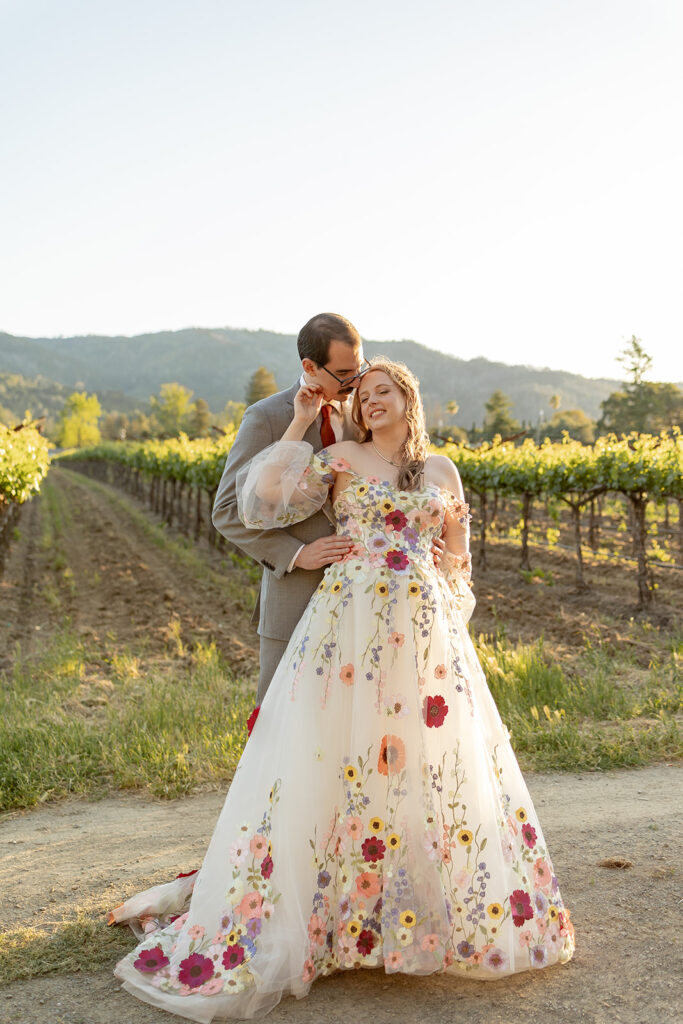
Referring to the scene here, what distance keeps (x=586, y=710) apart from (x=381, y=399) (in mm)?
3816

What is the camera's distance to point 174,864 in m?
3.69

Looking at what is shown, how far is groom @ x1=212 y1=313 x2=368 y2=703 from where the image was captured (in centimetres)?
277

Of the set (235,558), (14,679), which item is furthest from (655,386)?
(14,679)

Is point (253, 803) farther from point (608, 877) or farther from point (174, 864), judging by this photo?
point (608, 877)

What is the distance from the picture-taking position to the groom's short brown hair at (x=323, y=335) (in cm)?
275

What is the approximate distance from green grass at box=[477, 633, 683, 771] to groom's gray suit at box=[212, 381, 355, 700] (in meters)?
2.65

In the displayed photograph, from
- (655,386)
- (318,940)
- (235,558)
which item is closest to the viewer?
(318,940)

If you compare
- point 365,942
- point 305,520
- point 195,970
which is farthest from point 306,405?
point 195,970

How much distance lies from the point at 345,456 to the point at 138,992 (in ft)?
5.78

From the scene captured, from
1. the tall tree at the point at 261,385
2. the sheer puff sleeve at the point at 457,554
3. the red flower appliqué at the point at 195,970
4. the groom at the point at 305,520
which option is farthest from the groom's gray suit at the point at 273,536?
the tall tree at the point at 261,385

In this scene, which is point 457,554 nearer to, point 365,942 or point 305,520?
point 305,520

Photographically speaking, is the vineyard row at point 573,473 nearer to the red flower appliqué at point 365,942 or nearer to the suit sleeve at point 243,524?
the suit sleeve at point 243,524

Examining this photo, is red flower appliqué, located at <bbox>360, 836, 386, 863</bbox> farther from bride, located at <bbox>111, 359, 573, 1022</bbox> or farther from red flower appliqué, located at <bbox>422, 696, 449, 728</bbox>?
red flower appliqué, located at <bbox>422, 696, 449, 728</bbox>

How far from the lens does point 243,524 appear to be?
2.90 meters
